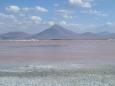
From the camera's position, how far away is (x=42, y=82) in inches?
709

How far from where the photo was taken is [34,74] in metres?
22.0

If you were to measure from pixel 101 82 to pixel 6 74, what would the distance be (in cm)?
774

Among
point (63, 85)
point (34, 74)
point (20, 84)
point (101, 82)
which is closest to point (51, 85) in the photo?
point (63, 85)

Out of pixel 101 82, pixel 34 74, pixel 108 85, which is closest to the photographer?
pixel 108 85

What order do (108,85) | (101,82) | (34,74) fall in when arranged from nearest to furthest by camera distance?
(108,85) → (101,82) → (34,74)

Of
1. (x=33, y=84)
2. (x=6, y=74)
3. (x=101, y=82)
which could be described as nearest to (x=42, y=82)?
(x=33, y=84)

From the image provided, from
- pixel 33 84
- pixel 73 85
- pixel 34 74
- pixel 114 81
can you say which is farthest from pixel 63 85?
pixel 34 74

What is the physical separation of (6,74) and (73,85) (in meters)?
7.25

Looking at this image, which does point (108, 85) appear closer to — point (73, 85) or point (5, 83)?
point (73, 85)

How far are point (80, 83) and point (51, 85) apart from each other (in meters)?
1.59

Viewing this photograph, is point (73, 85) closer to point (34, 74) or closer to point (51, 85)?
point (51, 85)

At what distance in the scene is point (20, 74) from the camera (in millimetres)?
22203

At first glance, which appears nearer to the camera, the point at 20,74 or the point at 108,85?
the point at 108,85

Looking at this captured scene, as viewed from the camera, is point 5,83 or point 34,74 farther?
point 34,74
